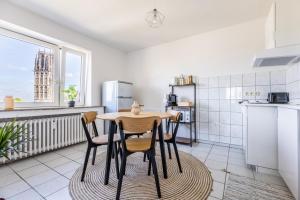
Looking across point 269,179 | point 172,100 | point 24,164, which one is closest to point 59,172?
point 24,164

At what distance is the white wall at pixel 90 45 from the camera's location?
93.3 inches

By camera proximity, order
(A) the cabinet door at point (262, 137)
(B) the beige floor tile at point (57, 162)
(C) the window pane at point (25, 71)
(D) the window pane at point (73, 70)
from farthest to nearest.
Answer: (D) the window pane at point (73, 70), (C) the window pane at point (25, 71), (B) the beige floor tile at point (57, 162), (A) the cabinet door at point (262, 137)

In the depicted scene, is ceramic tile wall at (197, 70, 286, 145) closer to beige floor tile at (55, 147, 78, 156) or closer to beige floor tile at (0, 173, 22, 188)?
beige floor tile at (55, 147, 78, 156)

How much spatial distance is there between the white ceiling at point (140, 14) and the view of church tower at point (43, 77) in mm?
749

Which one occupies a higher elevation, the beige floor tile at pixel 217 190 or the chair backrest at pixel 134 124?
the chair backrest at pixel 134 124

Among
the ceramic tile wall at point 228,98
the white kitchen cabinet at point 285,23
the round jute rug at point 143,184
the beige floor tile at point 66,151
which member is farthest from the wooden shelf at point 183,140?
the white kitchen cabinet at point 285,23

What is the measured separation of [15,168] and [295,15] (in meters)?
4.17

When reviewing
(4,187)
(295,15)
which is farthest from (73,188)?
(295,15)

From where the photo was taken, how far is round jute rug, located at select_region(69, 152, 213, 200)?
1.50m

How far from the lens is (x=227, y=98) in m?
3.10

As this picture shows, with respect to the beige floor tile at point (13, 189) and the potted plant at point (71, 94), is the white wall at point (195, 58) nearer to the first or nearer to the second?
the potted plant at point (71, 94)

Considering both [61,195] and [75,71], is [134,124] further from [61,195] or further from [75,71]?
[75,71]

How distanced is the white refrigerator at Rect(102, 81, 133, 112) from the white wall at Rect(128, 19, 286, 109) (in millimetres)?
662

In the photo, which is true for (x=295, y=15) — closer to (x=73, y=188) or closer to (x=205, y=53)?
(x=205, y=53)
